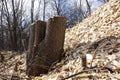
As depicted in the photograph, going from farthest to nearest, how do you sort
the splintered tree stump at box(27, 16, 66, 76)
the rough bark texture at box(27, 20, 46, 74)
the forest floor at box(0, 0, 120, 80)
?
the rough bark texture at box(27, 20, 46, 74) → the splintered tree stump at box(27, 16, 66, 76) → the forest floor at box(0, 0, 120, 80)

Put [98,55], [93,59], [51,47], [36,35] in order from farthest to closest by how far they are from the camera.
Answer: [36,35], [51,47], [98,55], [93,59]

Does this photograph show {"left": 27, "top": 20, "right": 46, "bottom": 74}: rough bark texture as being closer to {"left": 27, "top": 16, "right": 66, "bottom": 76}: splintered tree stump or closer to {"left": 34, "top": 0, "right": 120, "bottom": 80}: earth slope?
{"left": 27, "top": 16, "right": 66, "bottom": 76}: splintered tree stump

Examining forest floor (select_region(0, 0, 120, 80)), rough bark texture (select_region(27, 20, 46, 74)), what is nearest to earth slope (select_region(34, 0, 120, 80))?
forest floor (select_region(0, 0, 120, 80))

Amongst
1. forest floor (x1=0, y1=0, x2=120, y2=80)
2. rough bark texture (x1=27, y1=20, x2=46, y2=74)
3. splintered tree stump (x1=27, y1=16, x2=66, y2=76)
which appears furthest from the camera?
rough bark texture (x1=27, y1=20, x2=46, y2=74)

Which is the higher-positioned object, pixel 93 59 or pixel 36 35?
pixel 36 35

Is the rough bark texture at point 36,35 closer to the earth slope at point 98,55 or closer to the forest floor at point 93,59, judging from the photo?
the forest floor at point 93,59

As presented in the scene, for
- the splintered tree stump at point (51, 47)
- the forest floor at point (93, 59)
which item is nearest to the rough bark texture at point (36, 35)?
the splintered tree stump at point (51, 47)

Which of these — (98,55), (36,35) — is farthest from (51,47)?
(98,55)

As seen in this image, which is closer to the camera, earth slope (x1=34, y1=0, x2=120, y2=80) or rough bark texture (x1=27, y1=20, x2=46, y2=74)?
earth slope (x1=34, y1=0, x2=120, y2=80)

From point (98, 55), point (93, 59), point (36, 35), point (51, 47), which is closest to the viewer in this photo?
point (93, 59)

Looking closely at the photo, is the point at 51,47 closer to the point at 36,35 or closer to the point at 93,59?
the point at 36,35

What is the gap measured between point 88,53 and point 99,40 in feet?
1.71

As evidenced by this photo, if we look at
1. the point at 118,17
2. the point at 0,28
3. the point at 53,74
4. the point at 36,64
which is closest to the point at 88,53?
the point at 53,74

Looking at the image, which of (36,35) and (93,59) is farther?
(36,35)
